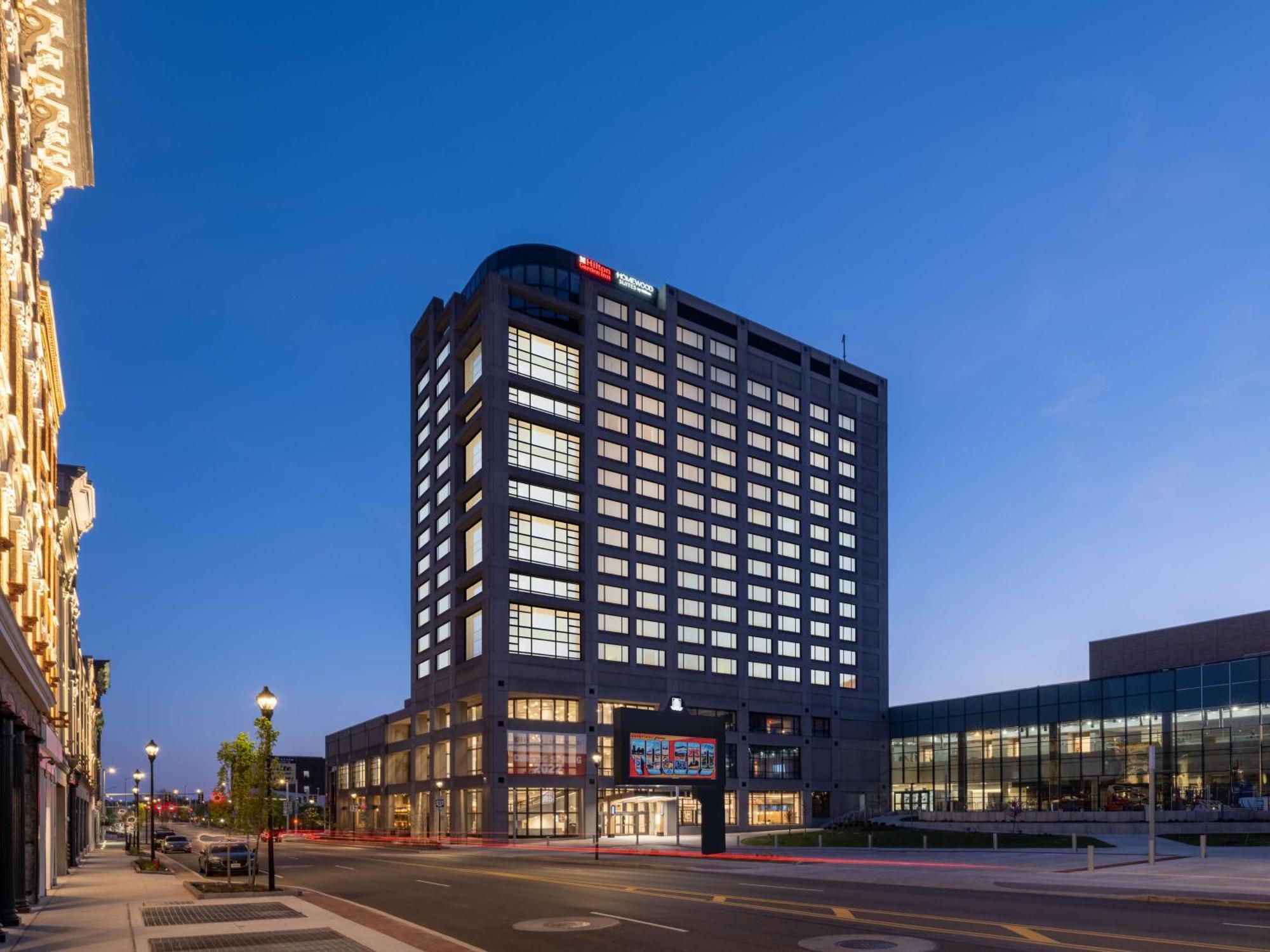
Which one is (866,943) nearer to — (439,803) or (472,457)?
(472,457)

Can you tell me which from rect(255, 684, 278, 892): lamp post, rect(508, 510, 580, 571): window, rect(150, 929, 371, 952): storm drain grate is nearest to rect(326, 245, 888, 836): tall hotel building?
rect(508, 510, 580, 571): window

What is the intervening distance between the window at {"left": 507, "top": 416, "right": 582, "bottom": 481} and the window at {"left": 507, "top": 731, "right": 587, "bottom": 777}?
24741mm

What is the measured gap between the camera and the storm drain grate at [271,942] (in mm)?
18625

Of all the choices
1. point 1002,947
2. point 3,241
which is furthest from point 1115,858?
point 3,241

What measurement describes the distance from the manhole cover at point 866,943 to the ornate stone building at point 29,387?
16674 mm

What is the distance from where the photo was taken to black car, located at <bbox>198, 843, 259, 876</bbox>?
4106 cm

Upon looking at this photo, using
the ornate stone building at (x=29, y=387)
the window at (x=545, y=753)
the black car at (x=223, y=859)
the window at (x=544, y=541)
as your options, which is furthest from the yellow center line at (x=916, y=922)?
the window at (x=544, y=541)

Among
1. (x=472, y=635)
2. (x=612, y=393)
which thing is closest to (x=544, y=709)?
(x=472, y=635)

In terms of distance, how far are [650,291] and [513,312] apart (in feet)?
66.5

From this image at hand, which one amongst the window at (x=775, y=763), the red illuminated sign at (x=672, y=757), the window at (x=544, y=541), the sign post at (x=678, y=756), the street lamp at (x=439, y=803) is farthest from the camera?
the window at (x=775, y=763)

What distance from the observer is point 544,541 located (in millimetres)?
98125

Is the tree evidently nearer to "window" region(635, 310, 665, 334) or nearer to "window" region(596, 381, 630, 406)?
"window" region(596, 381, 630, 406)

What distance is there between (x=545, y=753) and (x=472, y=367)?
126 feet

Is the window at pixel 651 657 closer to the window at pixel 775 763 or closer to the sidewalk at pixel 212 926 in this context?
the window at pixel 775 763
